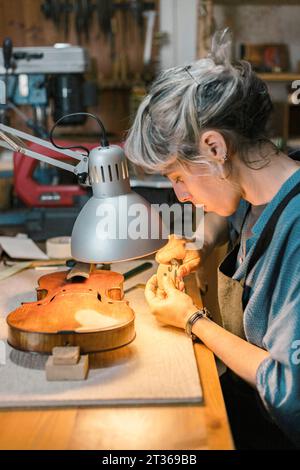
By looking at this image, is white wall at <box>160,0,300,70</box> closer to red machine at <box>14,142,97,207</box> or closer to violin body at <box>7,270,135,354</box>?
red machine at <box>14,142,97,207</box>

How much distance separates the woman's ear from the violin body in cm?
38

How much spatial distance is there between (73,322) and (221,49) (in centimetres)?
67

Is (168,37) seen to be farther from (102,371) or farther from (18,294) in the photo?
(102,371)

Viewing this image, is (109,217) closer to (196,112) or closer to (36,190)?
(196,112)

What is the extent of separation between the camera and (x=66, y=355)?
1161 millimetres

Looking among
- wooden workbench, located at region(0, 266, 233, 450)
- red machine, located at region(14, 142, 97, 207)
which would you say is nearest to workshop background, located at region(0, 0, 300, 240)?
red machine, located at region(14, 142, 97, 207)

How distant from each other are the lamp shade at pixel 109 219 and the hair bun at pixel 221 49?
0.32 m

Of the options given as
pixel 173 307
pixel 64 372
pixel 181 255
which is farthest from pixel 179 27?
pixel 64 372

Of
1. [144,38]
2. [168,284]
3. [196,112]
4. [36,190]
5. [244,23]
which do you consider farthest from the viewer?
[144,38]

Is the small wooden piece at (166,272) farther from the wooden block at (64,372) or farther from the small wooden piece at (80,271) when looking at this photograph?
the wooden block at (64,372)

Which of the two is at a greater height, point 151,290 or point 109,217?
point 109,217

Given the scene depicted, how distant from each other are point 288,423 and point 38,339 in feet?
1.66

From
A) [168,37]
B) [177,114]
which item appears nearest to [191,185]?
[177,114]

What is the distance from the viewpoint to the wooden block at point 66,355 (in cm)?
116
